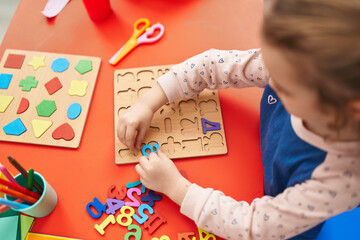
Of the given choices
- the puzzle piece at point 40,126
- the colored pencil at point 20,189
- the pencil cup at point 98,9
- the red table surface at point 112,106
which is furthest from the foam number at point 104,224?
the pencil cup at point 98,9

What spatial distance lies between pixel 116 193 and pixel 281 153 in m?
0.30

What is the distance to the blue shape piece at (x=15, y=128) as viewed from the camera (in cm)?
63

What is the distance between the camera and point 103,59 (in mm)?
722

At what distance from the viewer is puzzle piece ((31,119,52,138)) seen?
2.05 feet

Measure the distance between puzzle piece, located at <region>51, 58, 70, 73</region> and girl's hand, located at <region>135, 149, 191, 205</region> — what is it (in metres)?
0.30

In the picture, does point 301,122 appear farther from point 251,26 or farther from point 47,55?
point 47,55

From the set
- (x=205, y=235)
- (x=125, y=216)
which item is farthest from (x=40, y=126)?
(x=205, y=235)

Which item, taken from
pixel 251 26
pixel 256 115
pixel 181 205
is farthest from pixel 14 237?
pixel 251 26

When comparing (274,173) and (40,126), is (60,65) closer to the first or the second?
(40,126)

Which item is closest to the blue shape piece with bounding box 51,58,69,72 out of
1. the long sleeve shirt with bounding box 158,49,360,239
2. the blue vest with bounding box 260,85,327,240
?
the long sleeve shirt with bounding box 158,49,360,239

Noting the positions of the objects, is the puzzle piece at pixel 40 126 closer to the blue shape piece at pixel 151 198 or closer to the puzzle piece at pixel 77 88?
the puzzle piece at pixel 77 88

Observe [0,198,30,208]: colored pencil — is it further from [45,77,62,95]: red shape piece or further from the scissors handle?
the scissors handle

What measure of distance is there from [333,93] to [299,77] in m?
0.04

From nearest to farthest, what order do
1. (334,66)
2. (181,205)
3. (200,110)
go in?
(334,66), (181,205), (200,110)
